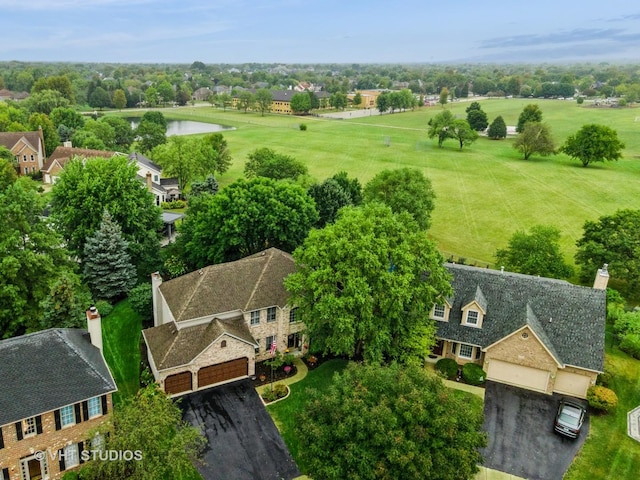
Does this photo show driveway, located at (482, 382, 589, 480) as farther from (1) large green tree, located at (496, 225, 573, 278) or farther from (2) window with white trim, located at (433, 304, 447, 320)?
(1) large green tree, located at (496, 225, 573, 278)

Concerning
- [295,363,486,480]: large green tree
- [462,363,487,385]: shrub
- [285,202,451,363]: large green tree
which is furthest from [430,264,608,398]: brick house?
[295,363,486,480]: large green tree

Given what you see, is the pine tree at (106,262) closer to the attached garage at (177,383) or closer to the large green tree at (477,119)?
the attached garage at (177,383)

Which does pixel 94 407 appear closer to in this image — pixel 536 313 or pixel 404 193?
pixel 536 313

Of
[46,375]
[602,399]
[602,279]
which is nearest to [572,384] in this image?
[602,399]

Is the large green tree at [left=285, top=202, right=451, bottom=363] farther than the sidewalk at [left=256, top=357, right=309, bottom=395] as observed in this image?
No

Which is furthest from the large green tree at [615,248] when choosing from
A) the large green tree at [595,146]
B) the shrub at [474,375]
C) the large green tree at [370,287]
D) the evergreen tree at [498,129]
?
the evergreen tree at [498,129]

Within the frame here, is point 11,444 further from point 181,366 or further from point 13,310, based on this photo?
point 13,310
